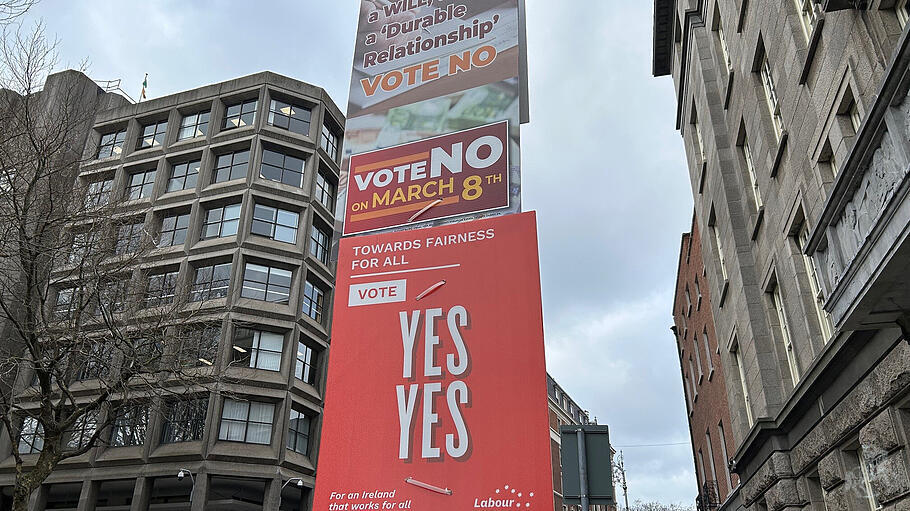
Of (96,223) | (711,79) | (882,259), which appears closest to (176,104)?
(96,223)

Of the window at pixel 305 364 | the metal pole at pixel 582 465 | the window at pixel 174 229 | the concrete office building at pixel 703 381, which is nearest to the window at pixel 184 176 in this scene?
the window at pixel 174 229

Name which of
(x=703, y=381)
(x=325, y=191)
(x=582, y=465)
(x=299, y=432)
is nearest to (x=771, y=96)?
(x=582, y=465)

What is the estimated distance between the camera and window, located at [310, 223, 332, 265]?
127 ft

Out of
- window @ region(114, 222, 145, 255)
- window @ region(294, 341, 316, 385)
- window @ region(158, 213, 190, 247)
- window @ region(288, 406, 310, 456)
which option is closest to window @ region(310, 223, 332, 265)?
window @ region(294, 341, 316, 385)

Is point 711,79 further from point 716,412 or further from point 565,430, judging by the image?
point 565,430

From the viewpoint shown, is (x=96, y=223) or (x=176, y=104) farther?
(x=176, y=104)

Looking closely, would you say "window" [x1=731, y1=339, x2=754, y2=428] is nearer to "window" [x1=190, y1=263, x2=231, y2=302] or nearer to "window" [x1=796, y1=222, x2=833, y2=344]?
"window" [x1=796, y1=222, x2=833, y2=344]

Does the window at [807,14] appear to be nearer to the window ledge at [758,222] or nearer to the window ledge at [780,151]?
the window ledge at [780,151]

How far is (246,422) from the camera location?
3253cm

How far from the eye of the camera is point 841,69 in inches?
423

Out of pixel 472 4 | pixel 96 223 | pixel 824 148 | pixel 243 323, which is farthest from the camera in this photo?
pixel 243 323

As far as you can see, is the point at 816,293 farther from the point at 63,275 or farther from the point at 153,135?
the point at 153,135

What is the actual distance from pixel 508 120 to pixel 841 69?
5270mm

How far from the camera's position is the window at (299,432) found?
3397 centimetres
